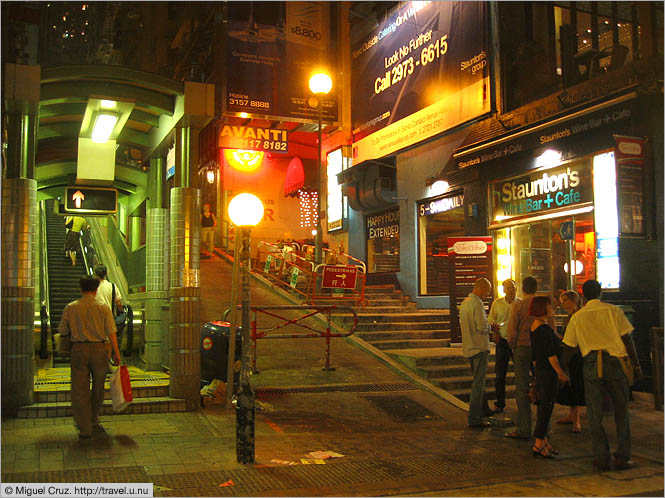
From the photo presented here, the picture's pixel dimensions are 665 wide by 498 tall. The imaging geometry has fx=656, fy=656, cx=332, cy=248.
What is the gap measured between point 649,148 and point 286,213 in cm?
1897

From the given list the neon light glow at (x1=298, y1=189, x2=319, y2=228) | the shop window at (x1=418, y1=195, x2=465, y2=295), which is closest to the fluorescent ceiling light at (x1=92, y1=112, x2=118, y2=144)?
the shop window at (x1=418, y1=195, x2=465, y2=295)

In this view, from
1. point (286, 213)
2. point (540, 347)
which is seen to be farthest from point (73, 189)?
point (286, 213)

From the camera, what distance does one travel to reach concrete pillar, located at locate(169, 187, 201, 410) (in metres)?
9.03

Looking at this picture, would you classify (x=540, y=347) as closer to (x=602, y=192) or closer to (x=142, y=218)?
(x=602, y=192)

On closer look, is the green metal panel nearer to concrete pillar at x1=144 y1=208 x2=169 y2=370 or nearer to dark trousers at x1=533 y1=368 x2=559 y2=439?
concrete pillar at x1=144 y1=208 x2=169 y2=370

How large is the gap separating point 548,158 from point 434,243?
17.4ft

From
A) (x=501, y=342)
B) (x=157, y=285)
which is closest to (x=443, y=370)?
(x=501, y=342)

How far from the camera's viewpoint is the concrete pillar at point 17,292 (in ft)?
27.1

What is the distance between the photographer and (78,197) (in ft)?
40.4

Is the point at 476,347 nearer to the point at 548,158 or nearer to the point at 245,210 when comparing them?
the point at 245,210

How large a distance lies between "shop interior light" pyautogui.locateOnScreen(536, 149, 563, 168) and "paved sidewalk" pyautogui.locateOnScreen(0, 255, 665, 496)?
5014mm

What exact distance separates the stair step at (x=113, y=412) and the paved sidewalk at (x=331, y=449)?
14 centimetres

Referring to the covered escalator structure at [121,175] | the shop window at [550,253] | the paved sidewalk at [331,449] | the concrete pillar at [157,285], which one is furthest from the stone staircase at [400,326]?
the covered escalator structure at [121,175]

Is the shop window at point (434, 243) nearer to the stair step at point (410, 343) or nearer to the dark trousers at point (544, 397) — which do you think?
the stair step at point (410, 343)
